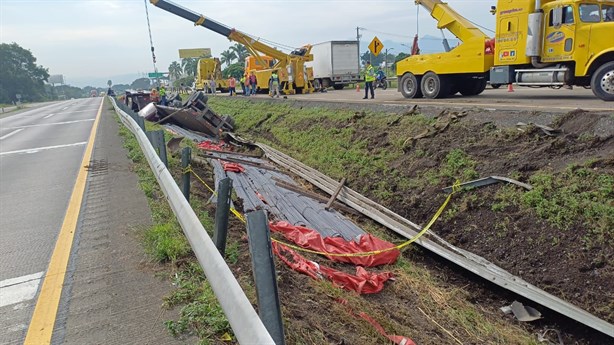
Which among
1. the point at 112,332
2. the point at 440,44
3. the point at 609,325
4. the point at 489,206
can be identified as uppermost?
the point at 440,44

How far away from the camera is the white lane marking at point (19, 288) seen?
3.50 m

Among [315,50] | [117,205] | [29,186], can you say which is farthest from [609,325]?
[315,50]

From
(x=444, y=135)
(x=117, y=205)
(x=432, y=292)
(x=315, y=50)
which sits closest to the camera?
(x=432, y=292)

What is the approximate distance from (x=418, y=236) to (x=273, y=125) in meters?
11.6

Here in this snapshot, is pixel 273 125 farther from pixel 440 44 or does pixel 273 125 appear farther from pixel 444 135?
pixel 444 135

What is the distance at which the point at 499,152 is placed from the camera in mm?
7992

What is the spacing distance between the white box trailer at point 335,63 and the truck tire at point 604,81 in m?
20.4

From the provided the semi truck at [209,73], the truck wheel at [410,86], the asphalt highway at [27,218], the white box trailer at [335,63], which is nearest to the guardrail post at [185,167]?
the asphalt highway at [27,218]

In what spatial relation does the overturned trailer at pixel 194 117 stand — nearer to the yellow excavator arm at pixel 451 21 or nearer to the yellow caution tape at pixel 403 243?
the yellow excavator arm at pixel 451 21

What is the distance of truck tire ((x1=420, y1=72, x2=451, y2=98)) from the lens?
601 inches

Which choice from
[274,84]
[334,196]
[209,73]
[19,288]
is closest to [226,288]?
[19,288]

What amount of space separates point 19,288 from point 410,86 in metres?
15.1

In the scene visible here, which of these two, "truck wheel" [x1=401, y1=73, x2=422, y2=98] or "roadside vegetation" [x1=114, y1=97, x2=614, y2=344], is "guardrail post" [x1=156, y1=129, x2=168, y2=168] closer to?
"roadside vegetation" [x1=114, y1=97, x2=614, y2=344]

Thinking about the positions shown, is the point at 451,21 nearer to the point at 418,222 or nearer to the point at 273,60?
the point at 418,222
